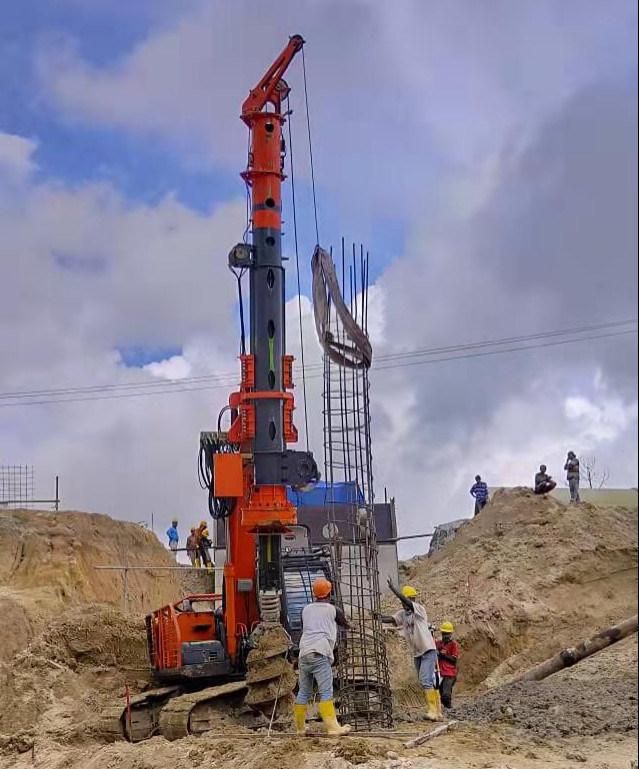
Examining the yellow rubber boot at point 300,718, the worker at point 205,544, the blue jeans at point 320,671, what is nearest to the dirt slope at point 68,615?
the worker at point 205,544

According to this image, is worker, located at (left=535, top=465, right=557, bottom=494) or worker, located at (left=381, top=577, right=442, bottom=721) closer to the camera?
worker, located at (left=381, top=577, right=442, bottom=721)

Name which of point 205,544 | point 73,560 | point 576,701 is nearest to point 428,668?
point 576,701

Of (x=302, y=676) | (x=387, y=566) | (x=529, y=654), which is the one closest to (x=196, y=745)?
(x=302, y=676)

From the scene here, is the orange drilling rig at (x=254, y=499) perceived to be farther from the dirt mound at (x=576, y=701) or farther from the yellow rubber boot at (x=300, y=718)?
the dirt mound at (x=576, y=701)

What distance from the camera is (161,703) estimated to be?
42.7 feet

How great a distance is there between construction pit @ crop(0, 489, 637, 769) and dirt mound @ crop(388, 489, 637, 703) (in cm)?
3

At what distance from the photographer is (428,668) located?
36.9ft

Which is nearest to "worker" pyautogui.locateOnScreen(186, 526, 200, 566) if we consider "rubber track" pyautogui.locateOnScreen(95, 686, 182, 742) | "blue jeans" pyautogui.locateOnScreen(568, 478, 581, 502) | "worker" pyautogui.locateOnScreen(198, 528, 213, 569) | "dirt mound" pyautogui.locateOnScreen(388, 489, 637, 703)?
"worker" pyautogui.locateOnScreen(198, 528, 213, 569)

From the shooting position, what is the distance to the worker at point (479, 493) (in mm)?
24703

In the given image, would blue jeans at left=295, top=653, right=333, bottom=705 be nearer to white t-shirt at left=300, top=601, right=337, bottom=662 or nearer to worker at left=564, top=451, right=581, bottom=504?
white t-shirt at left=300, top=601, right=337, bottom=662

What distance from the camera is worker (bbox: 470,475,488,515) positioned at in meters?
24.7

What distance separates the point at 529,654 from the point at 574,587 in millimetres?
1885

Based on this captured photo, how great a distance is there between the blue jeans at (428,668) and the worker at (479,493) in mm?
13532

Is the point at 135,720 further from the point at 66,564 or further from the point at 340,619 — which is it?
the point at 66,564
